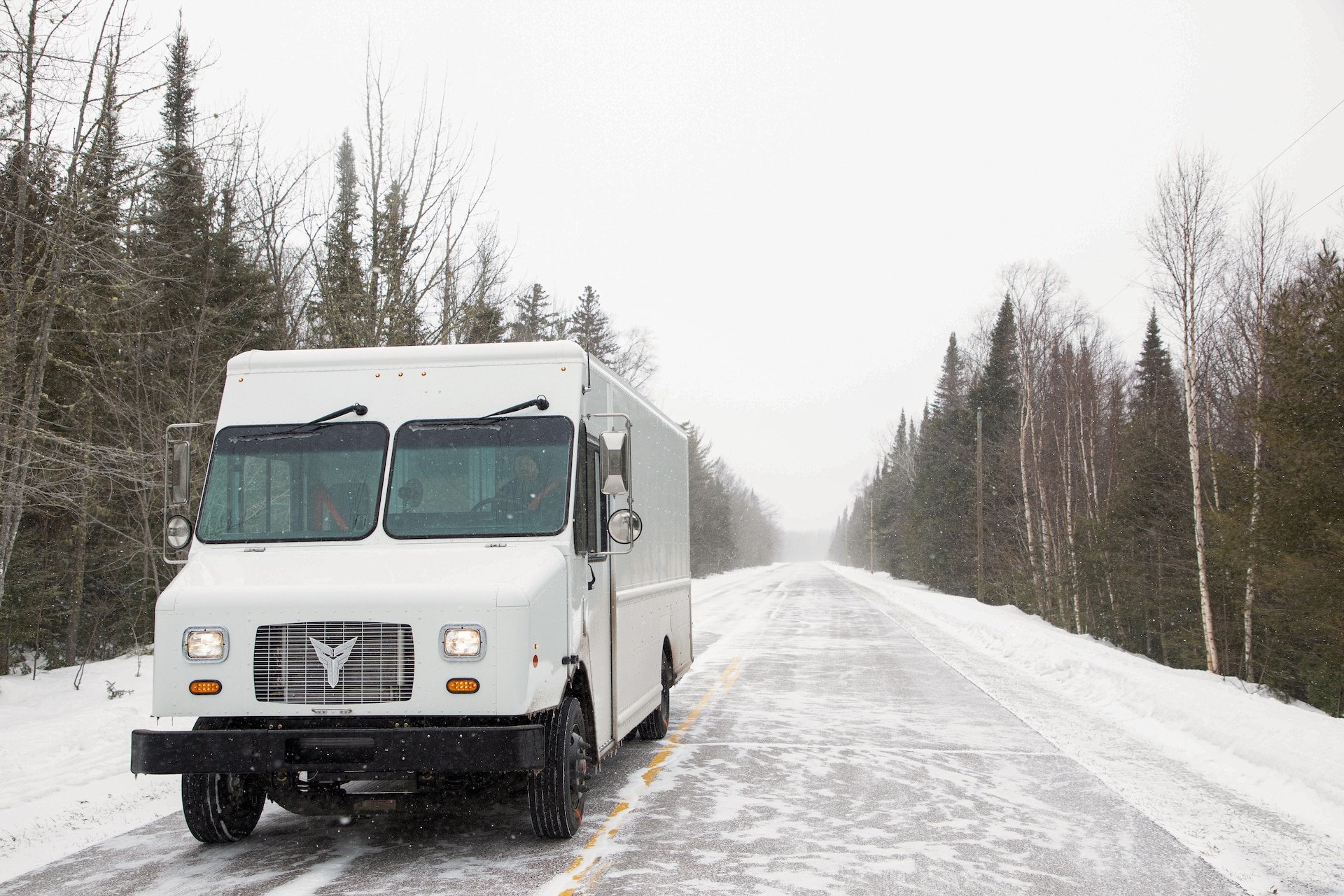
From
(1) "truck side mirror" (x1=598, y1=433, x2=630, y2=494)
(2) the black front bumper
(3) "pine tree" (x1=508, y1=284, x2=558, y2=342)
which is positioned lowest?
(2) the black front bumper

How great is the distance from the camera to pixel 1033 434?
37.2 meters

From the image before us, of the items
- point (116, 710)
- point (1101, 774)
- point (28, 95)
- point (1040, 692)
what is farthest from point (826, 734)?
point (28, 95)

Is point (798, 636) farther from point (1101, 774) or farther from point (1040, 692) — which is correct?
point (1101, 774)

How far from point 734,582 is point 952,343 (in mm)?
29004

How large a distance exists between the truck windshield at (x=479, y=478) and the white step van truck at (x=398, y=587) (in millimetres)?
13

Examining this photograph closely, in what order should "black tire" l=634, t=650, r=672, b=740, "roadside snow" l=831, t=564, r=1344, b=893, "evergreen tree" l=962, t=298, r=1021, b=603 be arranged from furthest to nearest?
"evergreen tree" l=962, t=298, r=1021, b=603
"black tire" l=634, t=650, r=672, b=740
"roadside snow" l=831, t=564, r=1344, b=893

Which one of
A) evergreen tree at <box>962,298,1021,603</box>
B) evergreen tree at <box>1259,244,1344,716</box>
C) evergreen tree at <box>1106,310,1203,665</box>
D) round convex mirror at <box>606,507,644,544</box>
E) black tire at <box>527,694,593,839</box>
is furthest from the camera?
evergreen tree at <box>962,298,1021,603</box>

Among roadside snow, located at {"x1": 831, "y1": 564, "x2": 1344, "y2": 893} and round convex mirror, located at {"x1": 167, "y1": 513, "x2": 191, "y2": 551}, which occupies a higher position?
round convex mirror, located at {"x1": 167, "y1": 513, "x2": 191, "y2": 551}

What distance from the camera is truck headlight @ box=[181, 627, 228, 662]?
17.9ft

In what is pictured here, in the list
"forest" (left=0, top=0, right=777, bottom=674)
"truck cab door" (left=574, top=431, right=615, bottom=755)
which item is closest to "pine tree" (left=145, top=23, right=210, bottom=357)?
"forest" (left=0, top=0, right=777, bottom=674)

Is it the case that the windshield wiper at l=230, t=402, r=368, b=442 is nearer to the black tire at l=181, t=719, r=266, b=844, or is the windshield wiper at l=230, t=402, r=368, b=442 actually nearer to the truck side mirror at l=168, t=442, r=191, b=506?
the truck side mirror at l=168, t=442, r=191, b=506

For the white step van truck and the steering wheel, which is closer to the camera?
the white step van truck

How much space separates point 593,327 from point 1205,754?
43.2 meters

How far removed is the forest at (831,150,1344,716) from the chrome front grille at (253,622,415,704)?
43.4 feet
